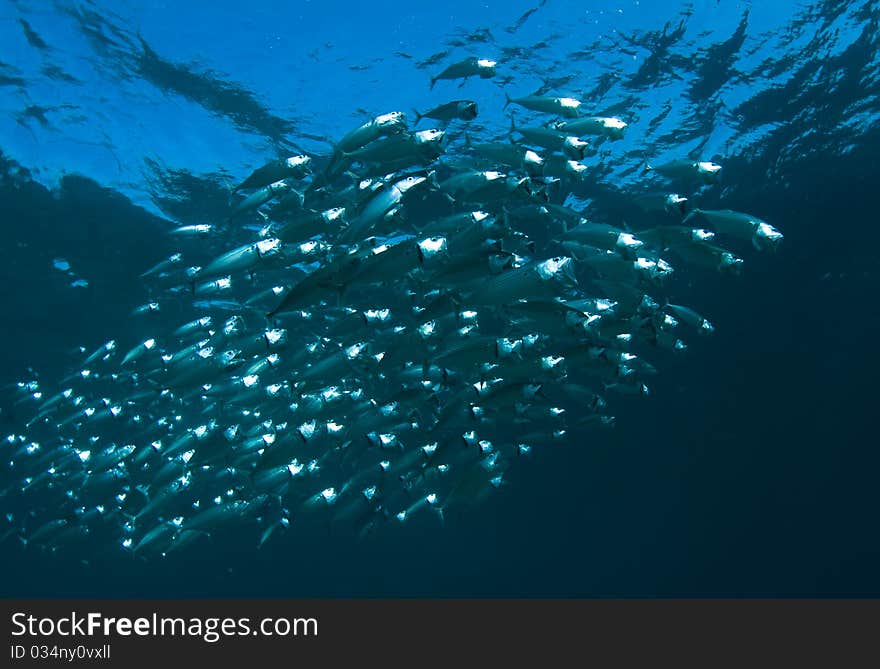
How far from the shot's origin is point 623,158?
44.1 feet

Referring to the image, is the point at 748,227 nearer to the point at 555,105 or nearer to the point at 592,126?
the point at 592,126

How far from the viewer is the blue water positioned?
10438 millimetres

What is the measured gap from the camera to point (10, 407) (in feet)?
78.5

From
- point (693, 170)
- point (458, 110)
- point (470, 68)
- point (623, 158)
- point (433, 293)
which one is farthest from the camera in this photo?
point (623, 158)

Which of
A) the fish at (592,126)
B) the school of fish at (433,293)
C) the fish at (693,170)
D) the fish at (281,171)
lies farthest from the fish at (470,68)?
the fish at (693,170)

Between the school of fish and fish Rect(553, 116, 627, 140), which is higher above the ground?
fish Rect(553, 116, 627, 140)

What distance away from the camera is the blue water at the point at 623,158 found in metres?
10.4

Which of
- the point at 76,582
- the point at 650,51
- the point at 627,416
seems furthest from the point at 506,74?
the point at 76,582

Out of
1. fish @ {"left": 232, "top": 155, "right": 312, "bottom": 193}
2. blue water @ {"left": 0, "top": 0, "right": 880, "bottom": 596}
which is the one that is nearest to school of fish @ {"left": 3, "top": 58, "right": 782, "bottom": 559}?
fish @ {"left": 232, "top": 155, "right": 312, "bottom": 193}

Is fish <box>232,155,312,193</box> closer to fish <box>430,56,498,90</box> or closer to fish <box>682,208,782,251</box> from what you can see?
fish <box>430,56,498,90</box>

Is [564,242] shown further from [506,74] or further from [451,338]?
[506,74]

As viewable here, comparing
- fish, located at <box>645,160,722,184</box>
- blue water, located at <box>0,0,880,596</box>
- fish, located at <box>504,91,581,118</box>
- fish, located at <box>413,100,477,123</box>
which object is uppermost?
blue water, located at <box>0,0,880,596</box>

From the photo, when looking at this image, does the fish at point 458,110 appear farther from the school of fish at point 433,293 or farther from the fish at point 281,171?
the fish at point 281,171

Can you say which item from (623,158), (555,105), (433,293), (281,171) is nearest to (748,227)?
(555,105)
